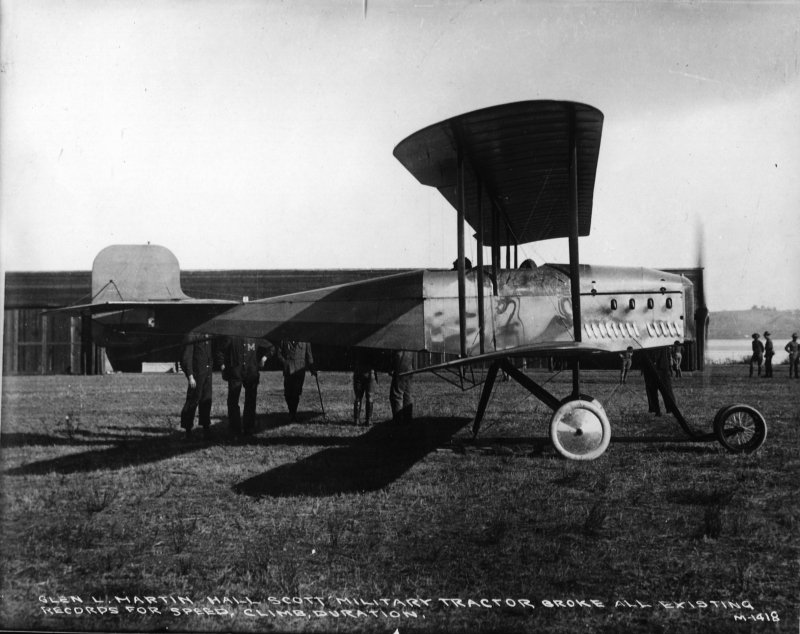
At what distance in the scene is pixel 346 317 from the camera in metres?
7.25

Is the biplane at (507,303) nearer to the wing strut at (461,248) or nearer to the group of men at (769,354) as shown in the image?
the wing strut at (461,248)

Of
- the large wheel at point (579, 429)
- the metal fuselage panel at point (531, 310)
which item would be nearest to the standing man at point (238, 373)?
the metal fuselage panel at point (531, 310)

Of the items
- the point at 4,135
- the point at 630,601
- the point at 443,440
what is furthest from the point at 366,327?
the point at 630,601

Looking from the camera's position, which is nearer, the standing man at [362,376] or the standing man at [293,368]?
the standing man at [362,376]

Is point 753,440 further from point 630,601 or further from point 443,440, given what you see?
point 630,601

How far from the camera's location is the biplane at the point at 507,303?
5.37 meters

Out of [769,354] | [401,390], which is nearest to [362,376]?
[401,390]

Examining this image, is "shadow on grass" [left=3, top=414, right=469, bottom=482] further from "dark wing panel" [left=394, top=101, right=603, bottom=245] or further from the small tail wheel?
the small tail wheel

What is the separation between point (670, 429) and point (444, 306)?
149 inches

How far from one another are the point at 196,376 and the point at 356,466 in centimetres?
322

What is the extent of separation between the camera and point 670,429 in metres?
8.02

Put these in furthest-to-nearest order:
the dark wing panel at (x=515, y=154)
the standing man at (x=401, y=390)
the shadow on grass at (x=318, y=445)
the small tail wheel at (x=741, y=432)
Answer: the standing man at (x=401, y=390) → the small tail wheel at (x=741, y=432) → the shadow on grass at (x=318, y=445) → the dark wing panel at (x=515, y=154)

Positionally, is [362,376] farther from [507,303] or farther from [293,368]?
[507,303]

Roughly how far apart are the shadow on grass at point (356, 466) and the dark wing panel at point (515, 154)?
8.96 ft
